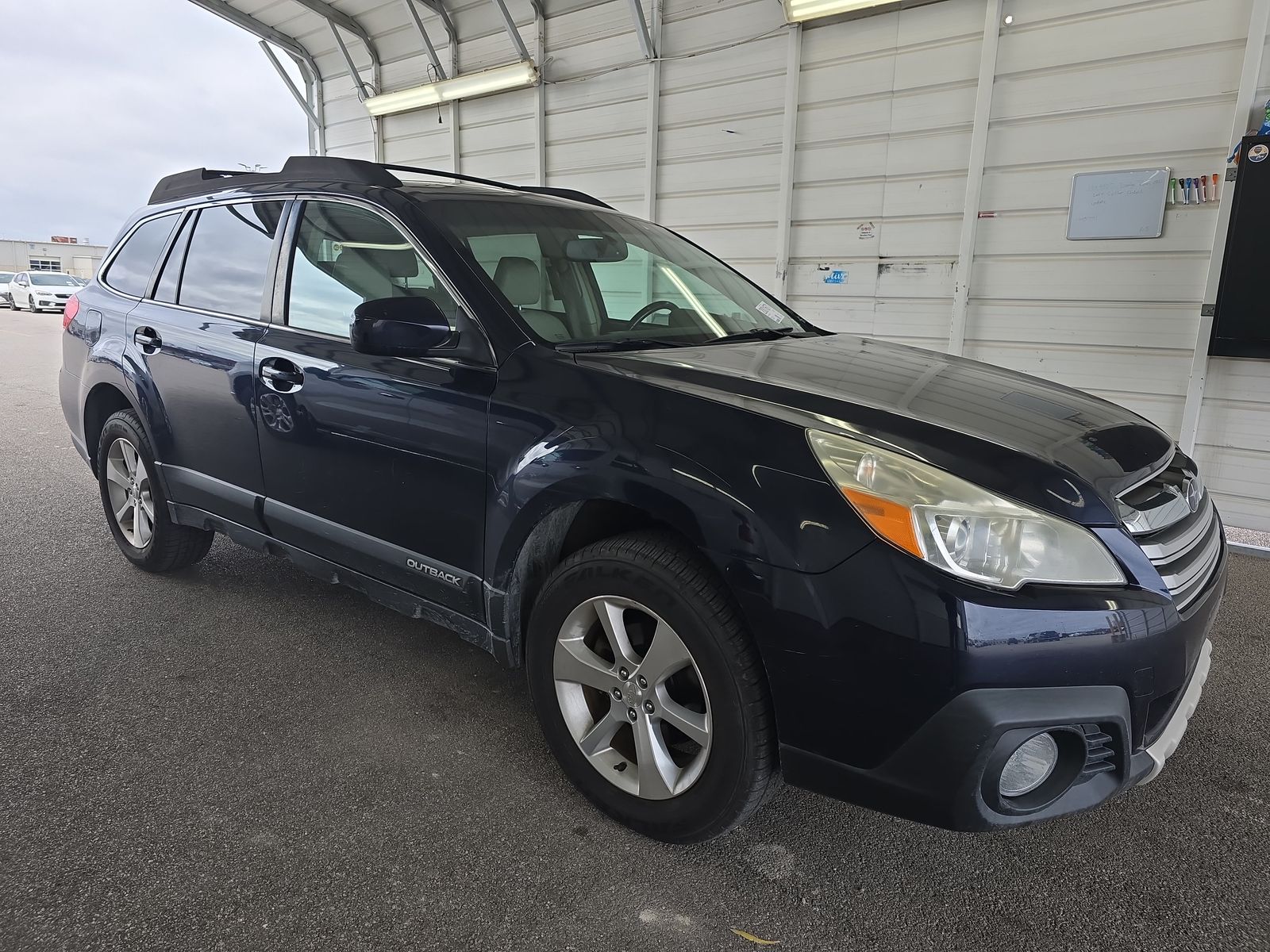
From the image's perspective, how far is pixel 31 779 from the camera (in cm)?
204

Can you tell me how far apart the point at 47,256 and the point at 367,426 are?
6581 centimetres

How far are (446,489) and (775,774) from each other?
3.66 feet

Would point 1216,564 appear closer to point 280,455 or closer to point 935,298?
point 280,455

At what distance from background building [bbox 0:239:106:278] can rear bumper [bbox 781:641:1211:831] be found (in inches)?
2424

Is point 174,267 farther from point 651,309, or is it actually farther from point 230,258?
point 651,309

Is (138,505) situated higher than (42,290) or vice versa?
(42,290)

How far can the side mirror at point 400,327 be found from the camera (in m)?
2.06

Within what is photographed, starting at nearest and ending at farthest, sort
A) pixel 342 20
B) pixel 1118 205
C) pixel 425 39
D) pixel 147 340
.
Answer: pixel 147 340, pixel 1118 205, pixel 425 39, pixel 342 20

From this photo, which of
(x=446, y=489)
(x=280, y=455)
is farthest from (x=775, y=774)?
(x=280, y=455)

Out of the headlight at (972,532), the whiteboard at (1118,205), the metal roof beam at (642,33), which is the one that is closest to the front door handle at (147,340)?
the headlight at (972,532)

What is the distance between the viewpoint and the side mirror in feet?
6.77

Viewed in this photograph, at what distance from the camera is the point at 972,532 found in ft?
4.82

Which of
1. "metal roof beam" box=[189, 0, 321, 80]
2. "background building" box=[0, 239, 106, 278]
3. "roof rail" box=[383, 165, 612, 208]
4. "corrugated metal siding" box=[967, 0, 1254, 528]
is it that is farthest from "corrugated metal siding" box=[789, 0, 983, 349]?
"background building" box=[0, 239, 106, 278]

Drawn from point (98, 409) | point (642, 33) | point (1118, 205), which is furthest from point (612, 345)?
point (642, 33)
